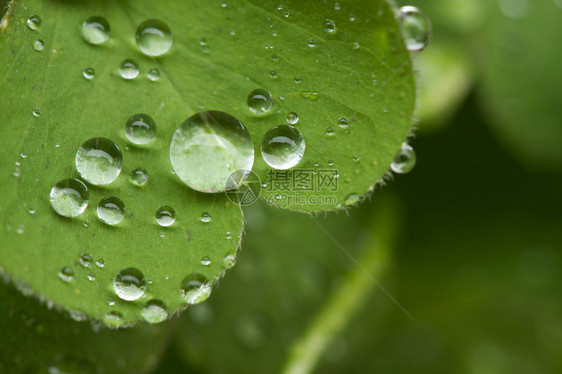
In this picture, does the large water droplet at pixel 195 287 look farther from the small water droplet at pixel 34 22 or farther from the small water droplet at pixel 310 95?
the small water droplet at pixel 34 22

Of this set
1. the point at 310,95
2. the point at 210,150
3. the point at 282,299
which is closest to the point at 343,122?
the point at 310,95

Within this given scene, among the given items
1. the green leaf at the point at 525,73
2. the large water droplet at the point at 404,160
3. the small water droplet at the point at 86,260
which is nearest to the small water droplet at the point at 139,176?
the small water droplet at the point at 86,260

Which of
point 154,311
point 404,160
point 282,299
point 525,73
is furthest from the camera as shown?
point 525,73

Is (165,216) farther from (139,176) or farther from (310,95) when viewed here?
(310,95)

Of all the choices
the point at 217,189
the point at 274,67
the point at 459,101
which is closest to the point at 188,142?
the point at 217,189

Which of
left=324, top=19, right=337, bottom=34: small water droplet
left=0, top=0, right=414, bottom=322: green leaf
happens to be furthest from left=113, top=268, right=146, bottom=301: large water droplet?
left=324, top=19, right=337, bottom=34: small water droplet

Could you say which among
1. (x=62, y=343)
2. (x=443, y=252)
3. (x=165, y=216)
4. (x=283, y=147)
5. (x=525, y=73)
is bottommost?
(x=443, y=252)

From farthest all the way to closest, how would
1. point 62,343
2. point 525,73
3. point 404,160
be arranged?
point 525,73 → point 62,343 → point 404,160
